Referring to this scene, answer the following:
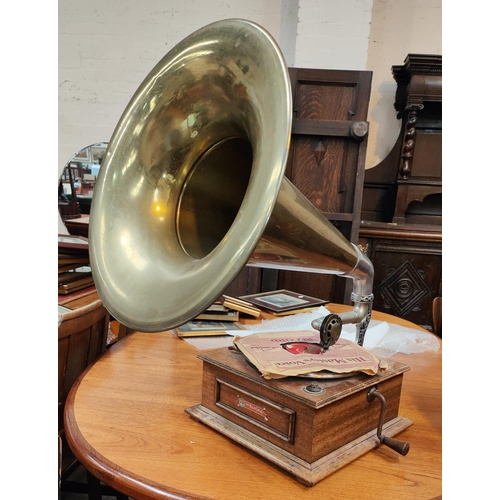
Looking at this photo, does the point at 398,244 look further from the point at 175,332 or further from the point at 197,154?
the point at 197,154

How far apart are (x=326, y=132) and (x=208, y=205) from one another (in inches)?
56.7

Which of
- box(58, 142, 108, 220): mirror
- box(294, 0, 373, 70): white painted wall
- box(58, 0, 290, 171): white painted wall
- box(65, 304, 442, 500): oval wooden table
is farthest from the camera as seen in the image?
box(58, 142, 108, 220): mirror

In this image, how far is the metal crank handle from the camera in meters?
0.64

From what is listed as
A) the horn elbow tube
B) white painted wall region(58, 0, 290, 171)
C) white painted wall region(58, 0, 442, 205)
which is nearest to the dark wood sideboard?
white painted wall region(58, 0, 442, 205)

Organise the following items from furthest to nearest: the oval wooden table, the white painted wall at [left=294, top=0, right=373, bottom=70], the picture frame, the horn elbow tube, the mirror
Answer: the mirror < the white painted wall at [left=294, top=0, right=373, bottom=70] < the picture frame < the horn elbow tube < the oval wooden table

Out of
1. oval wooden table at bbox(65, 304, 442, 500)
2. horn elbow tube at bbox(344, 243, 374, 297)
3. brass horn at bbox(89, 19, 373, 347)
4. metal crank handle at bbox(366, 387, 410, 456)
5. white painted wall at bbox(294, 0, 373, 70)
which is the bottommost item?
oval wooden table at bbox(65, 304, 442, 500)

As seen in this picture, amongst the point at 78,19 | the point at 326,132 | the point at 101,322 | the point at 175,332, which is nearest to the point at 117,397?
the point at 175,332

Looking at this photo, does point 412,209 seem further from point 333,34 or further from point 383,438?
point 383,438

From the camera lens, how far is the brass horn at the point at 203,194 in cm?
61

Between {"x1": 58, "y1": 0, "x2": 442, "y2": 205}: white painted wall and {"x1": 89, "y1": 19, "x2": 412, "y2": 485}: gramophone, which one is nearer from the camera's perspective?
{"x1": 89, "y1": 19, "x2": 412, "y2": 485}: gramophone

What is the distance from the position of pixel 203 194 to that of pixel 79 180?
2.29 m

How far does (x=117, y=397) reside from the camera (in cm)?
82

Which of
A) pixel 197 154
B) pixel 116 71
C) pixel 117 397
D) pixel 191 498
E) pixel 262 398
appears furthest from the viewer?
pixel 116 71

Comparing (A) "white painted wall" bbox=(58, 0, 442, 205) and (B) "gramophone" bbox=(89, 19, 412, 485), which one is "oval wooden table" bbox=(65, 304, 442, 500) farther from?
(A) "white painted wall" bbox=(58, 0, 442, 205)
